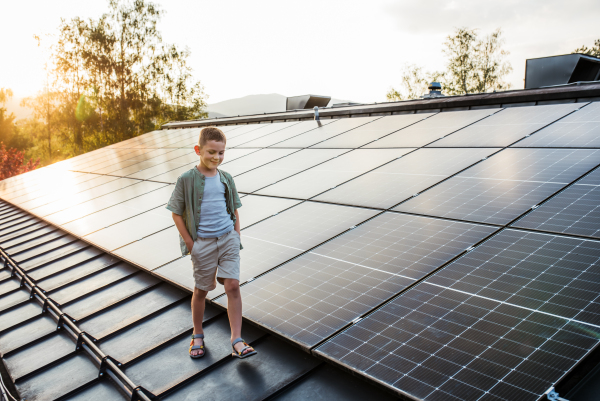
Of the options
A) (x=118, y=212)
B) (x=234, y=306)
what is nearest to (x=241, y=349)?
(x=234, y=306)

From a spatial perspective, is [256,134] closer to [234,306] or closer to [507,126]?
[507,126]

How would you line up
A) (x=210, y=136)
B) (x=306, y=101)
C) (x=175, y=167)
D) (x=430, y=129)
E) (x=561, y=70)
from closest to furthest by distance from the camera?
(x=210, y=136), (x=430, y=129), (x=175, y=167), (x=561, y=70), (x=306, y=101)

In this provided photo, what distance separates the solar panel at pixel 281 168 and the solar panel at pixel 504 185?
345 cm

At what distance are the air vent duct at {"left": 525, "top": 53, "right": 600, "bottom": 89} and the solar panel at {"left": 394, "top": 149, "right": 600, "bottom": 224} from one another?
9.79m

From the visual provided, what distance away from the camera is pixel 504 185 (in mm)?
5492

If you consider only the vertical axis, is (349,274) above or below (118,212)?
above

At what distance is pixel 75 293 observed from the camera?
6.60 meters

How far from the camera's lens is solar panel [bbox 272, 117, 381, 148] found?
1111 centimetres

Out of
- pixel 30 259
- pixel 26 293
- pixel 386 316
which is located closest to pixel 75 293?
pixel 26 293

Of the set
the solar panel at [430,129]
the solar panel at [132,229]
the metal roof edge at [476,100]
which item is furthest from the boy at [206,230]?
the metal roof edge at [476,100]

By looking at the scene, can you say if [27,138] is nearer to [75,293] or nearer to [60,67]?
[60,67]

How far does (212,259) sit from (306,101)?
61.7ft

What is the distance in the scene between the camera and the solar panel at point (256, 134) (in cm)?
1378

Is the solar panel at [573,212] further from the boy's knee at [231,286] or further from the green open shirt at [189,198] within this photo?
the green open shirt at [189,198]
